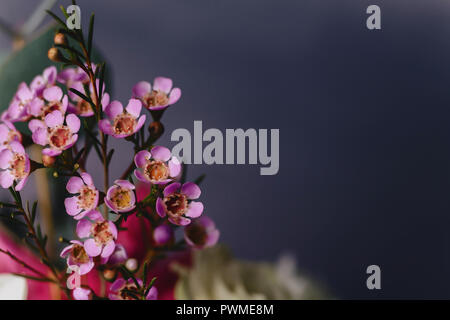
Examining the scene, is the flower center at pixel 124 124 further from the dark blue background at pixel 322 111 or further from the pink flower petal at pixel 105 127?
the dark blue background at pixel 322 111

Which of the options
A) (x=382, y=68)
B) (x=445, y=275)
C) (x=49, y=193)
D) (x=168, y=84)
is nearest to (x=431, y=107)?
(x=382, y=68)

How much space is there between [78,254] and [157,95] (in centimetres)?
12

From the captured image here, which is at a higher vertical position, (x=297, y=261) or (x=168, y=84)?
(x=168, y=84)

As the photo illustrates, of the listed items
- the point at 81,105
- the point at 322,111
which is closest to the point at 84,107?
the point at 81,105

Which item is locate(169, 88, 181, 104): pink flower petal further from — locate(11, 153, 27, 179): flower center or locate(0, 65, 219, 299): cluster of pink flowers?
locate(11, 153, 27, 179): flower center

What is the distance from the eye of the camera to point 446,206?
1.47ft

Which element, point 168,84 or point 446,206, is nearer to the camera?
point 168,84

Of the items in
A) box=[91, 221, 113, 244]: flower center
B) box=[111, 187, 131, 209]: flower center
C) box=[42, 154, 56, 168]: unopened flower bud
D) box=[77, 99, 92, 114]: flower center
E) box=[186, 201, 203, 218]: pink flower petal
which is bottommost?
box=[91, 221, 113, 244]: flower center

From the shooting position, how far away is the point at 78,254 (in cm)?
28

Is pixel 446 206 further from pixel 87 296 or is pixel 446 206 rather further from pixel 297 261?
pixel 87 296

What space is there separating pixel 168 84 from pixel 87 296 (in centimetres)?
15

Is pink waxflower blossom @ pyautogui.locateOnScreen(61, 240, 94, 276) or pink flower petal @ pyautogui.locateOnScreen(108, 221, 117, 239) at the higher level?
pink flower petal @ pyautogui.locateOnScreen(108, 221, 117, 239)

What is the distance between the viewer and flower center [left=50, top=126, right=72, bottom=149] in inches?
10.9

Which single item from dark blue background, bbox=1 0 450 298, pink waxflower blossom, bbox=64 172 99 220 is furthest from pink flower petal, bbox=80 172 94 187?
dark blue background, bbox=1 0 450 298
